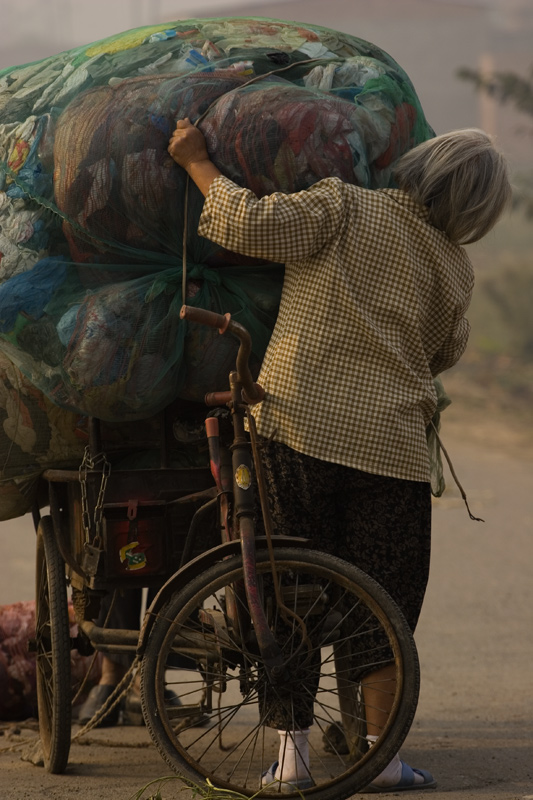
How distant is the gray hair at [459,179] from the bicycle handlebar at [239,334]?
69 centimetres

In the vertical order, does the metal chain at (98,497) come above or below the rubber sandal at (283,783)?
above

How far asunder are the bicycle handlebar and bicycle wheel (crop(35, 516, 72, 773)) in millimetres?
994

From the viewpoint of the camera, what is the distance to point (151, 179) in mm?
3082

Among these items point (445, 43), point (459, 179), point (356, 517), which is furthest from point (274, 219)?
point (445, 43)

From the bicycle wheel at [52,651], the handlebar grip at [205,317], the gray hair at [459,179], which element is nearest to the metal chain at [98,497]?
the bicycle wheel at [52,651]

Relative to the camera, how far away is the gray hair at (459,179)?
10.1 feet

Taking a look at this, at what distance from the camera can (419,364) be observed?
10.5 feet

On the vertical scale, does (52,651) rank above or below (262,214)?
below

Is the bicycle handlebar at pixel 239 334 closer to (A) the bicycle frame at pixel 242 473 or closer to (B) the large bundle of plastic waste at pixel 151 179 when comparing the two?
(A) the bicycle frame at pixel 242 473

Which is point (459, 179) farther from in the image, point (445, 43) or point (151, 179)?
point (445, 43)

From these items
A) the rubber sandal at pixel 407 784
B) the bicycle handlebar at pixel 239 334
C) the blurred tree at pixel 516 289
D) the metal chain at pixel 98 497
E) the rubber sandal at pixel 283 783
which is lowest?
the blurred tree at pixel 516 289

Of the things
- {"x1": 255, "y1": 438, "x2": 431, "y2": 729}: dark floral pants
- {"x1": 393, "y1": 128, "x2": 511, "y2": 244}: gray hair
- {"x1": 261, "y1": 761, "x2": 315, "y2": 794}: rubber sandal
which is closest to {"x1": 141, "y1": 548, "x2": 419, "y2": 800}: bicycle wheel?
{"x1": 261, "y1": 761, "x2": 315, "y2": 794}: rubber sandal

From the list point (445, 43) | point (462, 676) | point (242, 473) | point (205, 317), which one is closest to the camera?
point (205, 317)

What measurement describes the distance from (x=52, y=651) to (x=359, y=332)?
4.63 ft
